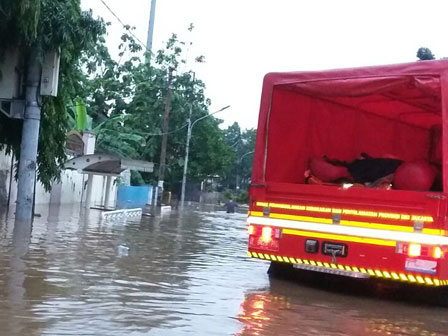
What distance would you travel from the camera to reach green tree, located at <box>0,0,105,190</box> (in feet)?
44.7

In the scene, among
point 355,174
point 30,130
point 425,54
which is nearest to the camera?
point 425,54

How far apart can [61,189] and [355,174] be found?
23.7 meters

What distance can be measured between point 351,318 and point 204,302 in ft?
5.77

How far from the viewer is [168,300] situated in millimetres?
7746

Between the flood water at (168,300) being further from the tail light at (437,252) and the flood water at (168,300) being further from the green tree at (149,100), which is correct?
the green tree at (149,100)

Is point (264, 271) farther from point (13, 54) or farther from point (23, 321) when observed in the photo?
point (13, 54)

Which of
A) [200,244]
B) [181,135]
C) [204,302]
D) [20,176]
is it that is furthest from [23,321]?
[181,135]

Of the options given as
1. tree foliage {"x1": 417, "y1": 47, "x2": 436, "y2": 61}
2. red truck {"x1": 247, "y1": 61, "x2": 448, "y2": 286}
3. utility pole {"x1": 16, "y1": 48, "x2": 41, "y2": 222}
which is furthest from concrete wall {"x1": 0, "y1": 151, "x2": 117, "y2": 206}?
tree foliage {"x1": 417, "y1": 47, "x2": 436, "y2": 61}

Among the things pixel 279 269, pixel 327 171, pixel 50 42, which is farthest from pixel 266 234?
pixel 50 42

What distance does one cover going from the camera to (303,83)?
369 inches

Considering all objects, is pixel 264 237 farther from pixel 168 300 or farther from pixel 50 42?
pixel 50 42

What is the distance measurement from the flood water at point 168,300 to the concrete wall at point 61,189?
11.6 meters

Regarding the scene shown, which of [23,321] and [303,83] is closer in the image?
[23,321]

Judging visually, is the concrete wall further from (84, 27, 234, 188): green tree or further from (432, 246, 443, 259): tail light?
(432, 246, 443, 259): tail light
